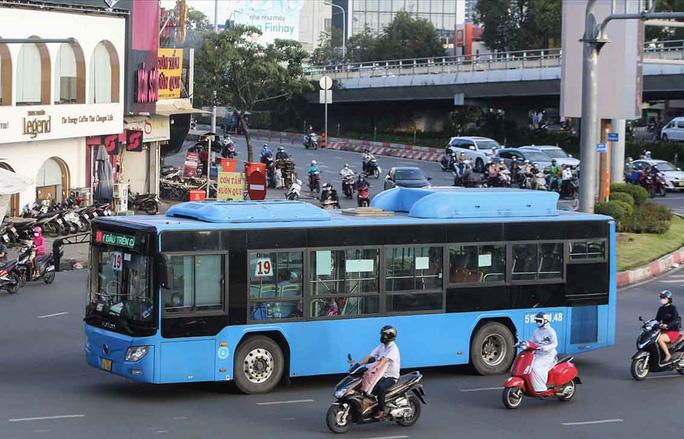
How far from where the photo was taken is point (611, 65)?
3894cm

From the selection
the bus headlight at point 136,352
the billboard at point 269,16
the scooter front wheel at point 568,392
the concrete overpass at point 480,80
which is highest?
the billboard at point 269,16

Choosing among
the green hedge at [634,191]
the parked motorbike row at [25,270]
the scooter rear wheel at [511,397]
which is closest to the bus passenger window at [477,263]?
the scooter rear wheel at [511,397]

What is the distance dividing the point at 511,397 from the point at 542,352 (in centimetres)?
71

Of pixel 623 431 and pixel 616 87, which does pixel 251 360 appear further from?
pixel 616 87

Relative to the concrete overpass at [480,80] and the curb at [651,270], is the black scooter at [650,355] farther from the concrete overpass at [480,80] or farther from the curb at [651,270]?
the concrete overpass at [480,80]

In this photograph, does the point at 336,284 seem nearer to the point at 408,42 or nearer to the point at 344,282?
the point at 344,282

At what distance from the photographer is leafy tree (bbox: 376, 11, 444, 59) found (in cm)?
11706

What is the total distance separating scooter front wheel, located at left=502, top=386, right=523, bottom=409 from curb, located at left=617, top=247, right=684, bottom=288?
1357 centimetres

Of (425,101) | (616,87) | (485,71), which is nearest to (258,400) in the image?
(616,87)

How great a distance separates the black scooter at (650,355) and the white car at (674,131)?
5844cm

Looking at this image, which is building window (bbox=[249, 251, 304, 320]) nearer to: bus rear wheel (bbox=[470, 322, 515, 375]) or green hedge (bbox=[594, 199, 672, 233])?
bus rear wheel (bbox=[470, 322, 515, 375])

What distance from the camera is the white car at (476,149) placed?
205 feet

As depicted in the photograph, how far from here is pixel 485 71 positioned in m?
79.9

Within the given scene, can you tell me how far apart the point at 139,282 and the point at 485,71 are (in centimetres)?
6602
